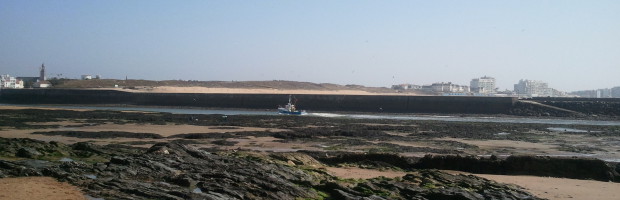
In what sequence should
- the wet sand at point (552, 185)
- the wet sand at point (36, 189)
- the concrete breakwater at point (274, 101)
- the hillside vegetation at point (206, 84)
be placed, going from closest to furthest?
the wet sand at point (36, 189), the wet sand at point (552, 185), the concrete breakwater at point (274, 101), the hillside vegetation at point (206, 84)

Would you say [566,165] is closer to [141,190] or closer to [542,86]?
[141,190]

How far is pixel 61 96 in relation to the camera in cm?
7188

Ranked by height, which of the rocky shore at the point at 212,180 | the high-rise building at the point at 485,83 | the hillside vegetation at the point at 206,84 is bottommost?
the rocky shore at the point at 212,180

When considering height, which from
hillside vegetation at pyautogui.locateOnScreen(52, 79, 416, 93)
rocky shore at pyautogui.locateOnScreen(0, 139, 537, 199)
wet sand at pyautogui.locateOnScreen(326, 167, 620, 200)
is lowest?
wet sand at pyautogui.locateOnScreen(326, 167, 620, 200)

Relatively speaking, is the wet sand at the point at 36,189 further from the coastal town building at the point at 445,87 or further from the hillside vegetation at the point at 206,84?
the coastal town building at the point at 445,87

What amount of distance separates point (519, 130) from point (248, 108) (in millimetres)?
36365

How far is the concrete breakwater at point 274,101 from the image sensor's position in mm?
58156

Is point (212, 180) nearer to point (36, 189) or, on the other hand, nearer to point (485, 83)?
point (36, 189)

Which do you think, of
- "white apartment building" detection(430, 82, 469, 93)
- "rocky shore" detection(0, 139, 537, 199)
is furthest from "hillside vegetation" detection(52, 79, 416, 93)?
"rocky shore" detection(0, 139, 537, 199)

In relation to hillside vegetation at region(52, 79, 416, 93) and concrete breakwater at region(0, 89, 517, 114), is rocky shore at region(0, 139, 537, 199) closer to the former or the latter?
concrete breakwater at region(0, 89, 517, 114)

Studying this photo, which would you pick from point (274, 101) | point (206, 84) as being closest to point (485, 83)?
point (206, 84)

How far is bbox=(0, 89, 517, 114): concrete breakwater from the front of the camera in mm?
58156

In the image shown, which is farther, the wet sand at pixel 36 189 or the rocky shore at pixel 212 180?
the rocky shore at pixel 212 180

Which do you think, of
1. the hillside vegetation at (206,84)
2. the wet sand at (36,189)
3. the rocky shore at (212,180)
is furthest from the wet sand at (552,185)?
the hillside vegetation at (206,84)
